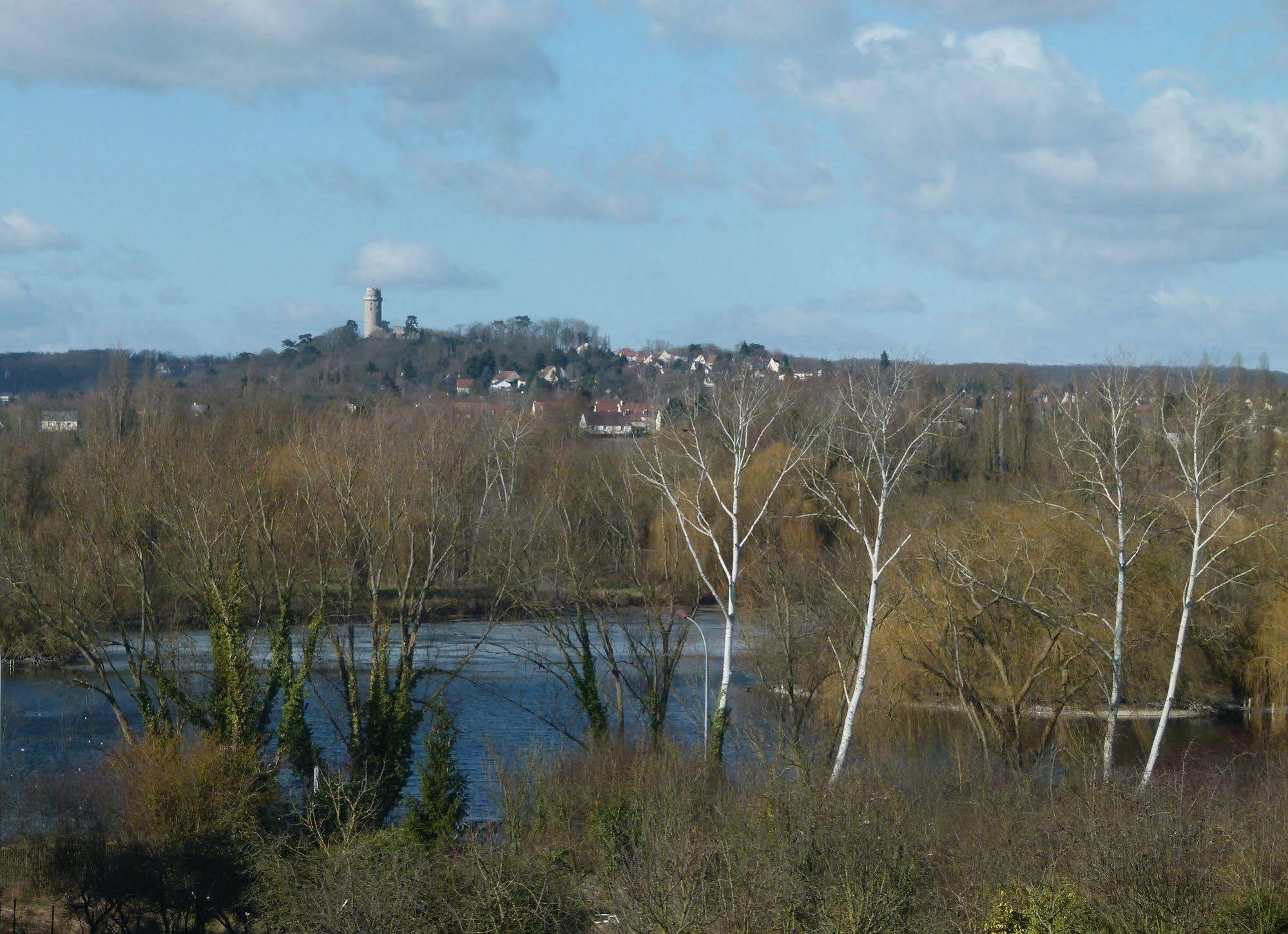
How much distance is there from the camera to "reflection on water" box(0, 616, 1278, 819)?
2494 cm

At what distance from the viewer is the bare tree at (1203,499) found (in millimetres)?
20172

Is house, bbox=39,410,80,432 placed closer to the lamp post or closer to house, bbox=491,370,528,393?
the lamp post

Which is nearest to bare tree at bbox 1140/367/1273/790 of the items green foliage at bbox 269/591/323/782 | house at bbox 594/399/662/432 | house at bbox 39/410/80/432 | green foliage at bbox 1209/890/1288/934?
green foliage at bbox 1209/890/1288/934

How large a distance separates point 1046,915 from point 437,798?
11223 millimetres

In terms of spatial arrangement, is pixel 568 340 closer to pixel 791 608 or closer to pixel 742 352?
pixel 742 352

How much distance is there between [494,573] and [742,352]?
328 ft

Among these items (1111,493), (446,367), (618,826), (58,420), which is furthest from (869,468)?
(446,367)

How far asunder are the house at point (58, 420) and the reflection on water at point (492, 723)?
2412 cm

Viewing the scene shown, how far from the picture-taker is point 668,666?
26.2 metres

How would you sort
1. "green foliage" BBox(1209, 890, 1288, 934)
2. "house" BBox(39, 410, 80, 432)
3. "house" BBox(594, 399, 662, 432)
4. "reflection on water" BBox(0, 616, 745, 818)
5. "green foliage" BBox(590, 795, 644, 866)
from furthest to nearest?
"house" BBox(594, 399, 662, 432)
"house" BBox(39, 410, 80, 432)
"reflection on water" BBox(0, 616, 745, 818)
"green foliage" BBox(590, 795, 644, 866)
"green foliage" BBox(1209, 890, 1288, 934)

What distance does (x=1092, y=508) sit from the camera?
3012 centimetres

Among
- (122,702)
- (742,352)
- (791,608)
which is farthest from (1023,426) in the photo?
(742,352)

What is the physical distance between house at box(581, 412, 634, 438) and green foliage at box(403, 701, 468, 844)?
36.2 m

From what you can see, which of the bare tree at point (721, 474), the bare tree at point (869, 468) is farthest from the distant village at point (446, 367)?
the bare tree at point (869, 468)
